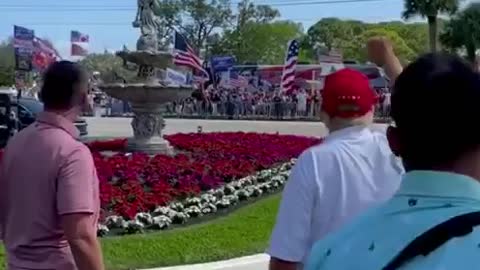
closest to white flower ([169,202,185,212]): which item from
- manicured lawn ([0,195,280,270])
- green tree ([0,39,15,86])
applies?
manicured lawn ([0,195,280,270])

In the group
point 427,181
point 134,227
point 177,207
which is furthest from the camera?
point 177,207

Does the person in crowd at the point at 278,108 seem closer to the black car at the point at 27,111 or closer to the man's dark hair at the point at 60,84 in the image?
the black car at the point at 27,111

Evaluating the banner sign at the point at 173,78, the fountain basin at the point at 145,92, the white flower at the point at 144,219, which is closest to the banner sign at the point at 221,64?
the banner sign at the point at 173,78

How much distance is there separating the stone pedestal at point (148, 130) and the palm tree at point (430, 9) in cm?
3121

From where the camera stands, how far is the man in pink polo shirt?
3760 millimetres

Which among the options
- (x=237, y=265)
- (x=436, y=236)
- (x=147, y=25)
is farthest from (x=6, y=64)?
(x=436, y=236)

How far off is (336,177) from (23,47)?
1741 inches

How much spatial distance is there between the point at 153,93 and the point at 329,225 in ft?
40.5

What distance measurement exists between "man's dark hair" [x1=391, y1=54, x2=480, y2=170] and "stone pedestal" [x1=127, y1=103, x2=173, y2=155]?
14103mm

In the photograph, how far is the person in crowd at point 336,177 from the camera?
3555mm

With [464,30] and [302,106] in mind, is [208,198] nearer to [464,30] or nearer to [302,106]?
[302,106]

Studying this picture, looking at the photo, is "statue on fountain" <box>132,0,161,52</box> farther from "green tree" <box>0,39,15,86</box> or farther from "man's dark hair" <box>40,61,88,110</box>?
"green tree" <box>0,39,15,86</box>

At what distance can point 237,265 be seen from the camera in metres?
8.09

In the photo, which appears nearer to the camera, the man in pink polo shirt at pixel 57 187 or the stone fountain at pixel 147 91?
the man in pink polo shirt at pixel 57 187
